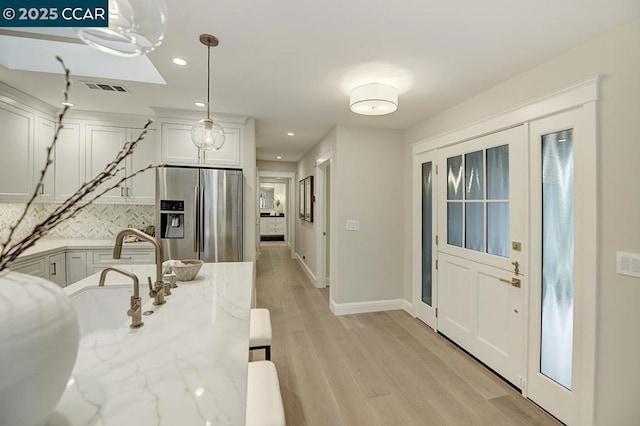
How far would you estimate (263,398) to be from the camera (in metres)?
1.22

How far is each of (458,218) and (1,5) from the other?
11.9 ft

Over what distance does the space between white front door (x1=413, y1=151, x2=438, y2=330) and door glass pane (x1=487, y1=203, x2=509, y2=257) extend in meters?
0.76

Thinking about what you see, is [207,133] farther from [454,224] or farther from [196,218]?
[454,224]

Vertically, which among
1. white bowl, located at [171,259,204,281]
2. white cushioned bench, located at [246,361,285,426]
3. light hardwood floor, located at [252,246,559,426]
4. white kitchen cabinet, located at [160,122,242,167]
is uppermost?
white kitchen cabinet, located at [160,122,242,167]

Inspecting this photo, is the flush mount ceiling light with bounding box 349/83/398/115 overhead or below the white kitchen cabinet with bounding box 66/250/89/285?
overhead

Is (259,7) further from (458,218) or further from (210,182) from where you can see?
(458,218)

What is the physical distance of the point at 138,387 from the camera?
82 cm

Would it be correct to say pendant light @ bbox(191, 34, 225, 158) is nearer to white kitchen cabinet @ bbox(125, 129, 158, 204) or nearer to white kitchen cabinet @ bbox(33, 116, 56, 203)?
white kitchen cabinet @ bbox(125, 129, 158, 204)

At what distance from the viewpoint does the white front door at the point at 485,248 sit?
2.29 m

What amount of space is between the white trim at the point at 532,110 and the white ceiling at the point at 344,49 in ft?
0.92

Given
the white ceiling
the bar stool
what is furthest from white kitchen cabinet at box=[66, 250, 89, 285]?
the bar stool

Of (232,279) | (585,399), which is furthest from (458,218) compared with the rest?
(232,279)

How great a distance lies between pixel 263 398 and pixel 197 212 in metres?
2.34

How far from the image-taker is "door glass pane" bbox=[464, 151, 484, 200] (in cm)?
269
